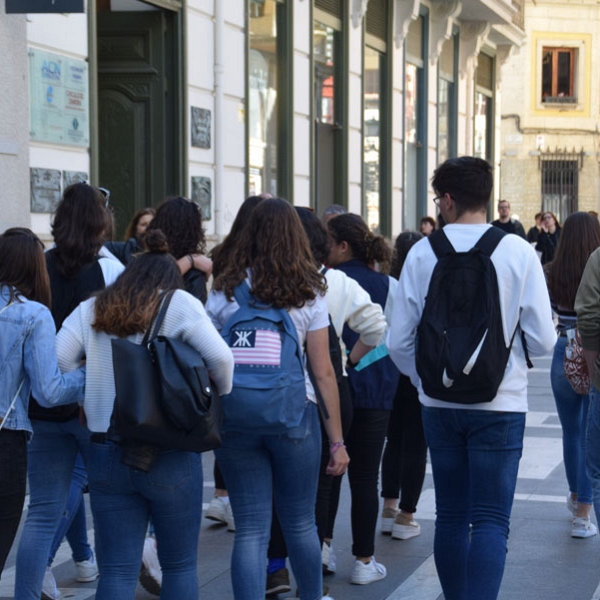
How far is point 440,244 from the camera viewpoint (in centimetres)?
479

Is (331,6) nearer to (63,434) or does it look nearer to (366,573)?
(366,573)

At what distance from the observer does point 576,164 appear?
4484 centimetres

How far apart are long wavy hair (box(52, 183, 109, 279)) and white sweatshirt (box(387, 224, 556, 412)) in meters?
1.36

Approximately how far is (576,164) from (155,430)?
42.3m

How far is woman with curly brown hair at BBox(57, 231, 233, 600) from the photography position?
4.23m

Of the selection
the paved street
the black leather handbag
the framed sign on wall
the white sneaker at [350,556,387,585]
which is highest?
the framed sign on wall

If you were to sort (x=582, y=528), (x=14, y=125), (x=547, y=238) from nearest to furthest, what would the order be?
(x=582, y=528) → (x=14, y=125) → (x=547, y=238)

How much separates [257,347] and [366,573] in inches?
72.8

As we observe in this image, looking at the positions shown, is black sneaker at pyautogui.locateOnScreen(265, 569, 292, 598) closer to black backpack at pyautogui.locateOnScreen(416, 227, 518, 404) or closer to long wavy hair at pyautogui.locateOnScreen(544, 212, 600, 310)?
black backpack at pyautogui.locateOnScreen(416, 227, 518, 404)

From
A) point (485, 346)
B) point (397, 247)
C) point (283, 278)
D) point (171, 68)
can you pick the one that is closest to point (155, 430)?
point (283, 278)

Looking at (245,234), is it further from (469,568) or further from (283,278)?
(469,568)

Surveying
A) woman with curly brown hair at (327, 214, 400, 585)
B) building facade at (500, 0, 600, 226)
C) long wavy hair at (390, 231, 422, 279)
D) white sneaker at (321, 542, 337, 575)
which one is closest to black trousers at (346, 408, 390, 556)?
woman with curly brown hair at (327, 214, 400, 585)

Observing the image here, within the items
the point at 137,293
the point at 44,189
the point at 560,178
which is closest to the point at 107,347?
the point at 137,293

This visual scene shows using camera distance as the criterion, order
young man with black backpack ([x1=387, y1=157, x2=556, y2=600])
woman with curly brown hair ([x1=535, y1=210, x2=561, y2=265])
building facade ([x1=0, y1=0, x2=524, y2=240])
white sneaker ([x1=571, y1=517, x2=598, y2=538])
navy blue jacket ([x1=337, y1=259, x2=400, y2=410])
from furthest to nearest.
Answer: woman with curly brown hair ([x1=535, y1=210, x2=561, y2=265])
building facade ([x1=0, y1=0, x2=524, y2=240])
white sneaker ([x1=571, y1=517, x2=598, y2=538])
navy blue jacket ([x1=337, y1=259, x2=400, y2=410])
young man with black backpack ([x1=387, y1=157, x2=556, y2=600])
